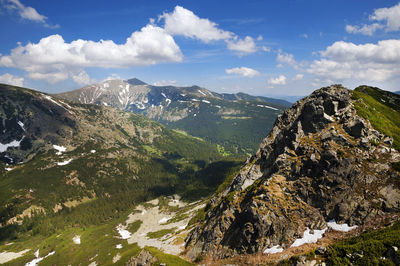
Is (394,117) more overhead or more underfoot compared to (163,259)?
more overhead

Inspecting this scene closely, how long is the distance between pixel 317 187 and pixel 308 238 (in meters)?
13.3

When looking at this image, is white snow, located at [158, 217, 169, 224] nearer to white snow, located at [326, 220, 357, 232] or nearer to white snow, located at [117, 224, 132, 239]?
white snow, located at [117, 224, 132, 239]

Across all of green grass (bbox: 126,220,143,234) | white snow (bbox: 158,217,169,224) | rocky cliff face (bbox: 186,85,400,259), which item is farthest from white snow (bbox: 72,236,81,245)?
rocky cliff face (bbox: 186,85,400,259)

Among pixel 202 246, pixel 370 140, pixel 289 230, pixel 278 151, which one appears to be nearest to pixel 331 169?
pixel 370 140

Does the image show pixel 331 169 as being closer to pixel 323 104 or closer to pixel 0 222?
pixel 323 104

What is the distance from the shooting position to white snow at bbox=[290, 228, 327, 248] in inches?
1803

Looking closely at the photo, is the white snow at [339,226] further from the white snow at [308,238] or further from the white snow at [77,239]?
the white snow at [77,239]

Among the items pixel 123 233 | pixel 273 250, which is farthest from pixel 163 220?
pixel 273 250

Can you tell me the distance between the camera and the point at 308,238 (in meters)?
46.7

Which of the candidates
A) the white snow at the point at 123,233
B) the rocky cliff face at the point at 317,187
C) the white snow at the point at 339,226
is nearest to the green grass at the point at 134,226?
the white snow at the point at 123,233

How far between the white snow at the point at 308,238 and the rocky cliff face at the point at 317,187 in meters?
0.97

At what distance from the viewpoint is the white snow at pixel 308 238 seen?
45.8m

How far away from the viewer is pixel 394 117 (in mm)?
81750

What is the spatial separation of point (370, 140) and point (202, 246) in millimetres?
58273
